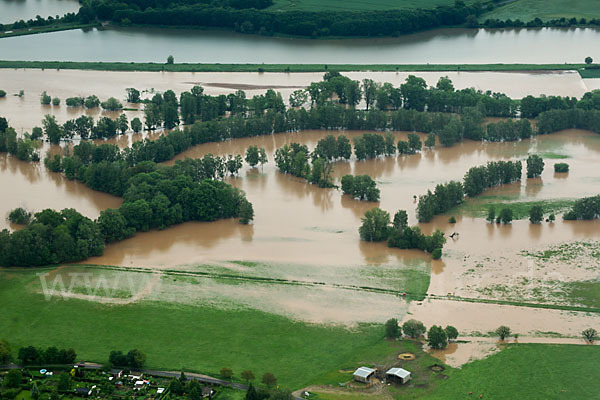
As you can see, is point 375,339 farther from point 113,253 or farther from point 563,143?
point 563,143

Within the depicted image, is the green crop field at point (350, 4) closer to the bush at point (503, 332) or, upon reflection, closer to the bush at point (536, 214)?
the bush at point (536, 214)

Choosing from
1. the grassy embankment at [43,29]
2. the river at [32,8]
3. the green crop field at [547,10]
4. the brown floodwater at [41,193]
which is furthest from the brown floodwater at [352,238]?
the river at [32,8]

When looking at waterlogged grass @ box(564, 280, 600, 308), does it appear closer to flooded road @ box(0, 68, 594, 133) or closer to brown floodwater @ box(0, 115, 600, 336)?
brown floodwater @ box(0, 115, 600, 336)

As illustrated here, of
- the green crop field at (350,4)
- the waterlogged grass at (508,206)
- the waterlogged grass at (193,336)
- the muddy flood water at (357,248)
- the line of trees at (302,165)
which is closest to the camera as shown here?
the waterlogged grass at (193,336)

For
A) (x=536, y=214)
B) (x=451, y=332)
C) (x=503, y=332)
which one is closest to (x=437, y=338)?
(x=451, y=332)

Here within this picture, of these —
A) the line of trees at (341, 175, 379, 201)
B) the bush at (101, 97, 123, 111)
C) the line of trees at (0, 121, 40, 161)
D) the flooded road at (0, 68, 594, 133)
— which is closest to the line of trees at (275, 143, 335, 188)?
the line of trees at (341, 175, 379, 201)
